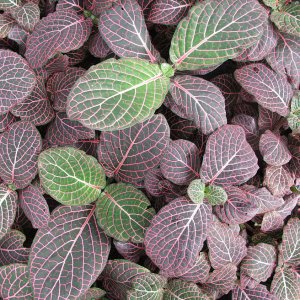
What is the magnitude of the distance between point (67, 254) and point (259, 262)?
0.64 m

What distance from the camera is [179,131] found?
132cm

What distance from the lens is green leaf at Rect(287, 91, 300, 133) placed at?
127 centimetres

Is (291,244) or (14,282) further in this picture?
(291,244)

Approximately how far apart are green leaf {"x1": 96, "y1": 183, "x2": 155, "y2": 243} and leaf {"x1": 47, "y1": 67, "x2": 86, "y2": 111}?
1.08 feet

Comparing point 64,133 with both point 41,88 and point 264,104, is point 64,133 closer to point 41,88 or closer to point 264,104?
point 41,88

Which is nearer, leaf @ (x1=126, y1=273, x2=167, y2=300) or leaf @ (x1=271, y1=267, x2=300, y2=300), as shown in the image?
leaf @ (x1=126, y1=273, x2=167, y2=300)

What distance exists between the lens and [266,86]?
1.25 m

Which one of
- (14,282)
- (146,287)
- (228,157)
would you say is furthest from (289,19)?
(14,282)

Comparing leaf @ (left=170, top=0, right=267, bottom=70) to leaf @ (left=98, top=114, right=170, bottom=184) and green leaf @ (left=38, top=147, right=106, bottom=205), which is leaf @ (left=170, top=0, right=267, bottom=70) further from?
green leaf @ (left=38, top=147, right=106, bottom=205)

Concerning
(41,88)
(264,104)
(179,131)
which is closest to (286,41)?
(264,104)

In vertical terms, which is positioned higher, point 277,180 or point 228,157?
point 228,157

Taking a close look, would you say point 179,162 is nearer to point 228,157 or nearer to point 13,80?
point 228,157

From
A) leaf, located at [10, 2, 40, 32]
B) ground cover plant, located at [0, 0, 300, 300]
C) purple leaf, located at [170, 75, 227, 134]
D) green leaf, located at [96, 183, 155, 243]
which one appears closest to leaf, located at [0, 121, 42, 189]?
ground cover plant, located at [0, 0, 300, 300]

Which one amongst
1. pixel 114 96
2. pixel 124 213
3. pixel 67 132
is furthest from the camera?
pixel 67 132
